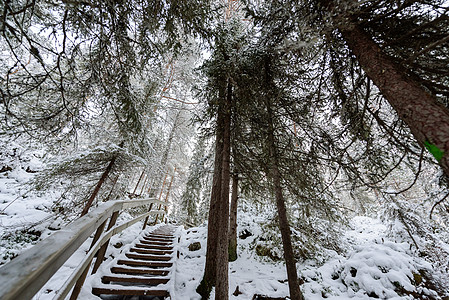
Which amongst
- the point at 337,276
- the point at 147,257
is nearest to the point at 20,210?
the point at 147,257

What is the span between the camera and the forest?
2383 millimetres

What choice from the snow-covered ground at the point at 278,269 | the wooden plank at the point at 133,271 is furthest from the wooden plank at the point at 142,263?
the wooden plank at the point at 133,271

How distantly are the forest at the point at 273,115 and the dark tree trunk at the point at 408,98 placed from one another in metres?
0.01

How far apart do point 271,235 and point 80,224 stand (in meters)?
6.03

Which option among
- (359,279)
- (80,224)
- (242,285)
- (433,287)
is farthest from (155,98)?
(433,287)

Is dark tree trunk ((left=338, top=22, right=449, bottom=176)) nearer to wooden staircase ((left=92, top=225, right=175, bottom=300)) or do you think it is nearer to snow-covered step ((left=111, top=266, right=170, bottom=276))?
wooden staircase ((left=92, top=225, right=175, bottom=300))

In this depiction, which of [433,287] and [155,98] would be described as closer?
[433,287]

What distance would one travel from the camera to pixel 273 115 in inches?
186

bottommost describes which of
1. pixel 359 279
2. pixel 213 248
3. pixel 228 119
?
pixel 359 279

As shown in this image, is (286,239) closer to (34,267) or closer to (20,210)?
(34,267)

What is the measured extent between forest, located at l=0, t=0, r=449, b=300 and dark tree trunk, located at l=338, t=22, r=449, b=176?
0.6 inches

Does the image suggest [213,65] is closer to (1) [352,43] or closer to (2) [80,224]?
(1) [352,43]

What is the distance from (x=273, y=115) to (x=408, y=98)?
2821 mm

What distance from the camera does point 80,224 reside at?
4.58 ft
